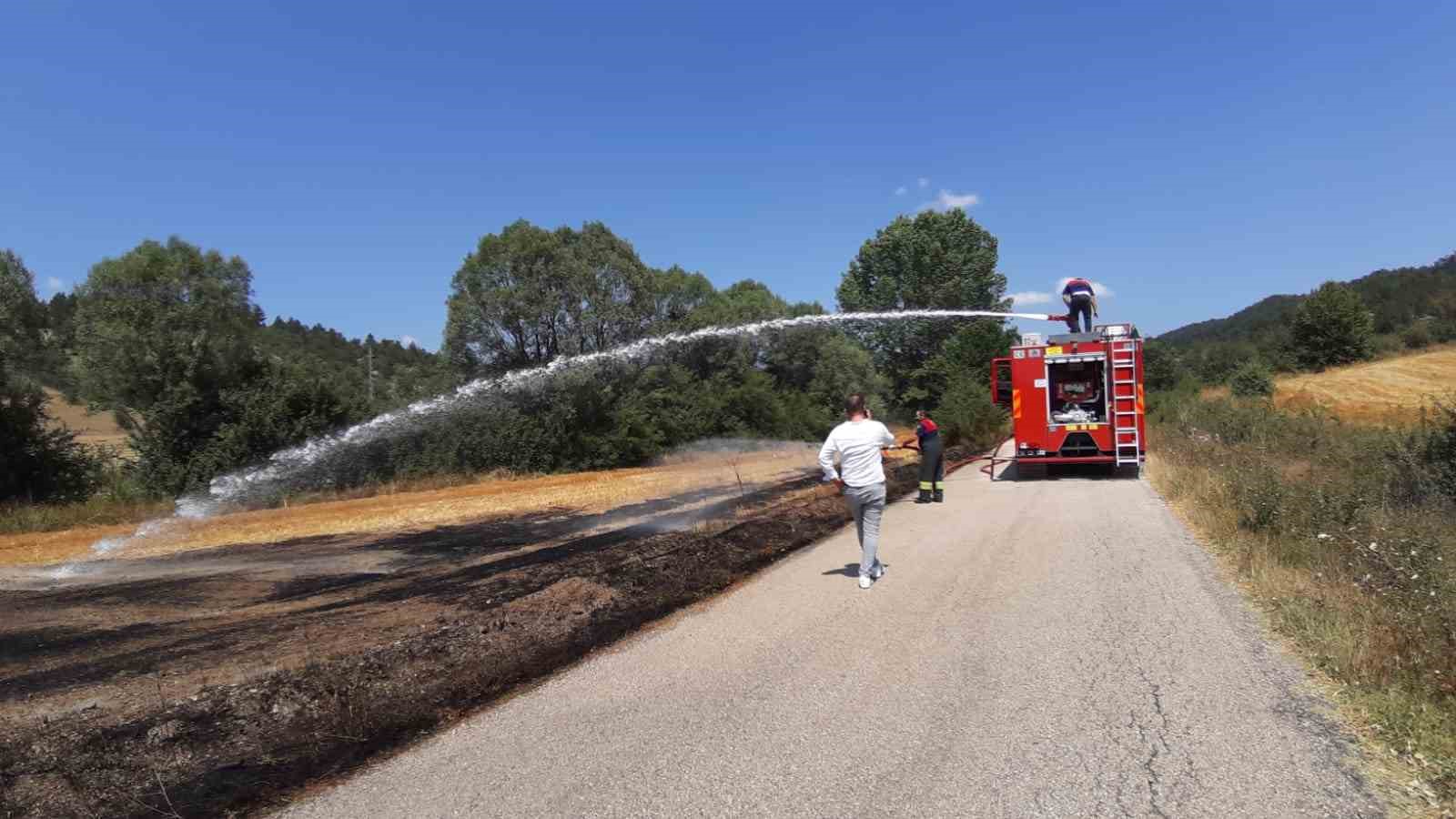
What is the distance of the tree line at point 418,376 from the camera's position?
883 inches

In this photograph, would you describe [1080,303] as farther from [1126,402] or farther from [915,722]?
[915,722]

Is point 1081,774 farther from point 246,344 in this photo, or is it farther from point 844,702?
point 246,344

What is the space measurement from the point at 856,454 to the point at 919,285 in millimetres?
52388

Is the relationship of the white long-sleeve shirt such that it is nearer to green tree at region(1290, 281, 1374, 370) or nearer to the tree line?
the tree line

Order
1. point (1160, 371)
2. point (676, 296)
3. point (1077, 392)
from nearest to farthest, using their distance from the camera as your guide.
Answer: point (1077, 392) < point (676, 296) < point (1160, 371)

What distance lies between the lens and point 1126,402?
17.7 m

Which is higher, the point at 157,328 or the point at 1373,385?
the point at 157,328

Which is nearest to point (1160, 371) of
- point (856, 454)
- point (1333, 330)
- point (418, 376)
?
point (1333, 330)

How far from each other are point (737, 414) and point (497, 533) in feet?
84.3

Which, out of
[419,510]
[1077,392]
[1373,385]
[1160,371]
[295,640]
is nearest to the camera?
[295,640]

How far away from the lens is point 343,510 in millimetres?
18250

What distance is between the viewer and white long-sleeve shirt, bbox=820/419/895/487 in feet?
27.9

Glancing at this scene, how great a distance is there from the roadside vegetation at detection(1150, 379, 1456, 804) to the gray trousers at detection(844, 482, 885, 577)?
334 cm

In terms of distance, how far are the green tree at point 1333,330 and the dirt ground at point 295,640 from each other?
227 feet
